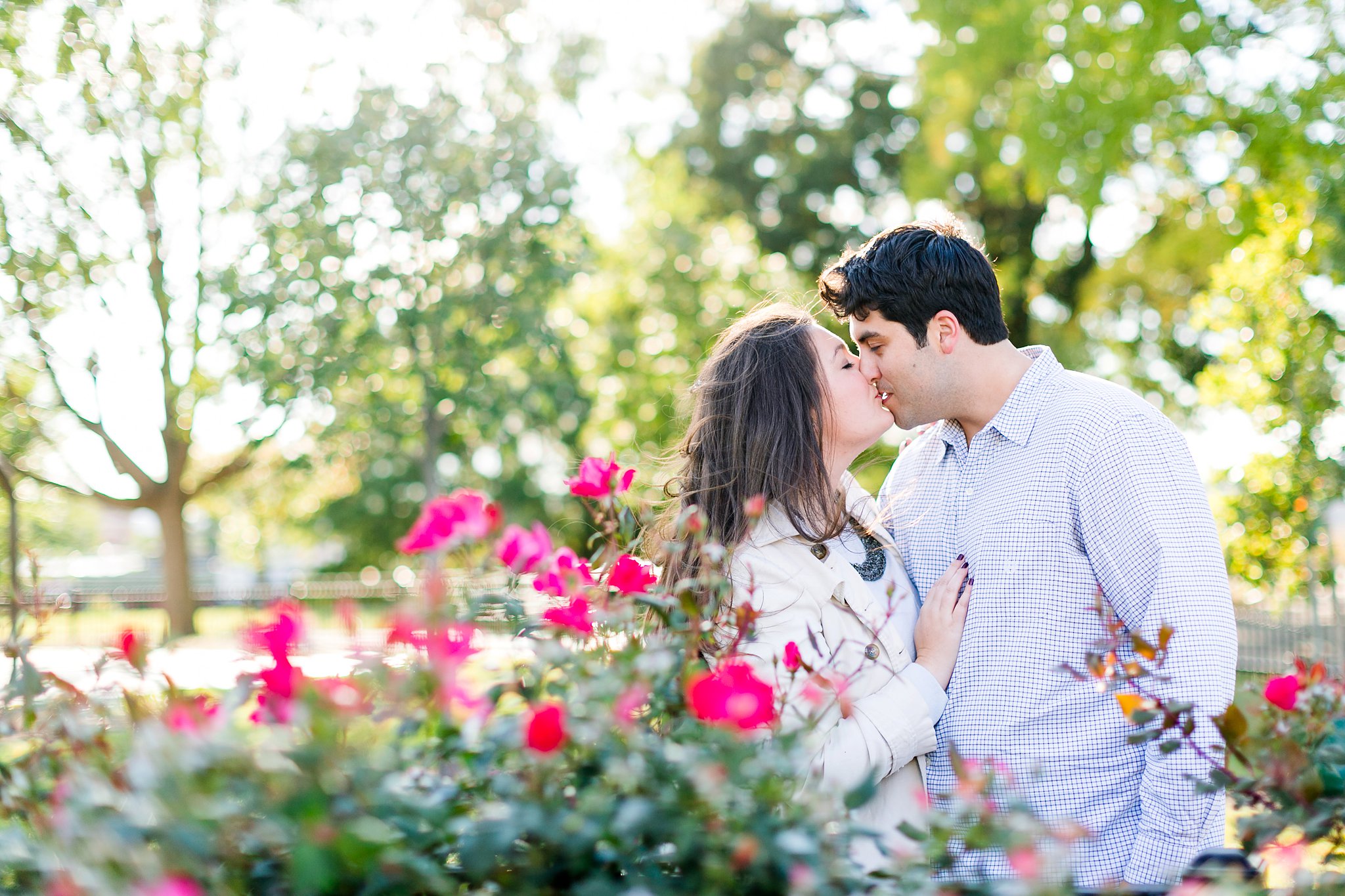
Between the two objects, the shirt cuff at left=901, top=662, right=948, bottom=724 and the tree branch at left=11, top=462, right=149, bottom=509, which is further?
the tree branch at left=11, top=462, right=149, bottom=509

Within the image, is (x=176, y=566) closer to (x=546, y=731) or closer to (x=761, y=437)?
(x=761, y=437)

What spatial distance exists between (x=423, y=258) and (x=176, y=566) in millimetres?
7617

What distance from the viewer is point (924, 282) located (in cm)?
273

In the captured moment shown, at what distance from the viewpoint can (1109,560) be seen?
234 cm

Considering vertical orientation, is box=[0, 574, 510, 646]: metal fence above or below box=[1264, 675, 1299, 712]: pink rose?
below

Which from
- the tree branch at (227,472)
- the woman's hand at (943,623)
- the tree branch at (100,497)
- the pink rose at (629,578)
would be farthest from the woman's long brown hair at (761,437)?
the tree branch at (100,497)

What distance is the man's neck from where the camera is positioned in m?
2.70

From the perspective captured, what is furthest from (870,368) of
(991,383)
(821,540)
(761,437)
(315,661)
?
(315,661)

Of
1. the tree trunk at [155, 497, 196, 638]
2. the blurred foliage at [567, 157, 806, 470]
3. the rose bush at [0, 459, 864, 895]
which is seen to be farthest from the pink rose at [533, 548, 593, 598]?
the tree trunk at [155, 497, 196, 638]

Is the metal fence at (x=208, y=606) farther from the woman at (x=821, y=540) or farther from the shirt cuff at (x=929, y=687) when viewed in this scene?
the shirt cuff at (x=929, y=687)

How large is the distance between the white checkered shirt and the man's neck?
0.15m

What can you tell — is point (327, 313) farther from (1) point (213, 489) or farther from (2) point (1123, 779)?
(2) point (1123, 779)

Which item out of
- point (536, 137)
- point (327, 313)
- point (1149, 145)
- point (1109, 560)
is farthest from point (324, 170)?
point (1109, 560)

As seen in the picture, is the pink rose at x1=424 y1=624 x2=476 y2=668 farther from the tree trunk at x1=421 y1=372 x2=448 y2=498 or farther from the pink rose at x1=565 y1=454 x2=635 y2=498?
the tree trunk at x1=421 y1=372 x2=448 y2=498
